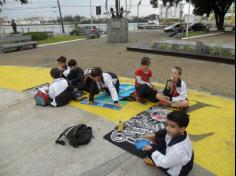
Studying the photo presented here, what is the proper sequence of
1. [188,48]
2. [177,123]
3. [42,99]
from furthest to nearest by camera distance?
1. [188,48]
2. [42,99]
3. [177,123]

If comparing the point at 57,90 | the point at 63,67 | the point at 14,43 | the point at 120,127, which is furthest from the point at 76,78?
the point at 14,43

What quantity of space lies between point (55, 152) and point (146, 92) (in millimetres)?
2248

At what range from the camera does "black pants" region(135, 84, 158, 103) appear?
16.2 ft

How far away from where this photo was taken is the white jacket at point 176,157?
2547 millimetres

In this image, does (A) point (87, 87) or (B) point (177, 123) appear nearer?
(B) point (177, 123)

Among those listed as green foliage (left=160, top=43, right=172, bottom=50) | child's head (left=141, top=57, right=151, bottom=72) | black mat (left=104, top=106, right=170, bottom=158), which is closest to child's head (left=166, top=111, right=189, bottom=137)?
black mat (left=104, top=106, right=170, bottom=158)

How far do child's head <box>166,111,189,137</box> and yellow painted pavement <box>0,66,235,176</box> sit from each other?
53 centimetres

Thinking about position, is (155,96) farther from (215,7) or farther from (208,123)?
(215,7)

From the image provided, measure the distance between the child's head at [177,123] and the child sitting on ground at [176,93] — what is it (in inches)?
77.8

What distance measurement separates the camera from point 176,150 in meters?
2.54

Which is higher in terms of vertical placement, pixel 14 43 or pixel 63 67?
pixel 63 67

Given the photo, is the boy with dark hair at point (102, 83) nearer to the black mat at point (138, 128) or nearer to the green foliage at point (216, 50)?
the black mat at point (138, 128)

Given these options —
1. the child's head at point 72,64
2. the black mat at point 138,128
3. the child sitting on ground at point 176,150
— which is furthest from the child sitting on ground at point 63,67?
the child sitting on ground at point 176,150

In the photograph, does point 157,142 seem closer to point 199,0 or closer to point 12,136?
point 12,136
